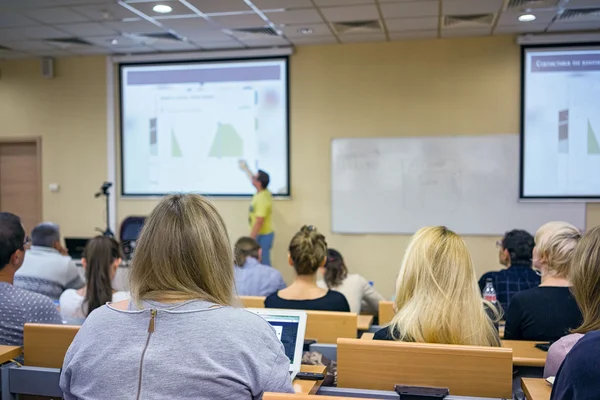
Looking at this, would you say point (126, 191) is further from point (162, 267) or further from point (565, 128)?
point (162, 267)

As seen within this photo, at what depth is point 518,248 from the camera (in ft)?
10.6

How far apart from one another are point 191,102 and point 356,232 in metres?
2.55

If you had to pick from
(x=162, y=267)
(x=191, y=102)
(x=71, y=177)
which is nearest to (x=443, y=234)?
(x=162, y=267)

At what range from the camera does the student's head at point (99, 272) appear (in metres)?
2.81

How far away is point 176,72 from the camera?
660 cm

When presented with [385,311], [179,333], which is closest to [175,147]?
[385,311]

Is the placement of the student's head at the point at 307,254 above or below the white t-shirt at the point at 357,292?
above

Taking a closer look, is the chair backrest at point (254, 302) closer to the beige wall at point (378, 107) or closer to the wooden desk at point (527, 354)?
the wooden desk at point (527, 354)

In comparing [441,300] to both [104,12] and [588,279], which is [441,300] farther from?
[104,12]

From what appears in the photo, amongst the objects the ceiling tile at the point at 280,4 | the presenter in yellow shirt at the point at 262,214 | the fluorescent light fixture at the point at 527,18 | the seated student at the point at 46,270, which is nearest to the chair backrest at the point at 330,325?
the seated student at the point at 46,270

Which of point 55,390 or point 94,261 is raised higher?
point 94,261

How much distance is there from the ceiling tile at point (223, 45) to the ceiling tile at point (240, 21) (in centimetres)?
64

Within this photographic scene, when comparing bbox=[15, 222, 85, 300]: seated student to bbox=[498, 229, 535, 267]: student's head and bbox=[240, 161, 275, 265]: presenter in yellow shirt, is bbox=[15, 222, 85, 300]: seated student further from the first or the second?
bbox=[498, 229, 535, 267]: student's head

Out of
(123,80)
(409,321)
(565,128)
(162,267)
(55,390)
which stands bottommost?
(55,390)
